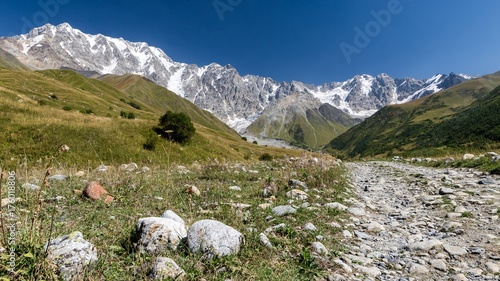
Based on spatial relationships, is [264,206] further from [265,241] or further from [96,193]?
[96,193]

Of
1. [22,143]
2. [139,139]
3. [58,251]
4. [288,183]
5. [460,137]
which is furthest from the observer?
[460,137]

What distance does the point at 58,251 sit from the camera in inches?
130

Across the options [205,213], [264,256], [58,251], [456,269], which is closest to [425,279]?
[456,269]

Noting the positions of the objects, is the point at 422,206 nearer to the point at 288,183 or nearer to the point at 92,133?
the point at 288,183

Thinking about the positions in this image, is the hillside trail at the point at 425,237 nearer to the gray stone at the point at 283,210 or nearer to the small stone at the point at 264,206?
the gray stone at the point at 283,210

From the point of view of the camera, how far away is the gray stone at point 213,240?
4.25 metres

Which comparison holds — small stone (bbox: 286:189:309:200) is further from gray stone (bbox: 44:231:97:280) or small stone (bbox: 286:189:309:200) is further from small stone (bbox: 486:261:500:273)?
gray stone (bbox: 44:231:97:280)

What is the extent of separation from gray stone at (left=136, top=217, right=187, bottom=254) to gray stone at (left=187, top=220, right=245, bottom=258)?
0.81 feet

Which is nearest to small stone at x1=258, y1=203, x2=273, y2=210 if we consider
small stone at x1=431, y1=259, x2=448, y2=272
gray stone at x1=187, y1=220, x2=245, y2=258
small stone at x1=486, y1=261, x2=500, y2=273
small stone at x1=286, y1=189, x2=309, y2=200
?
small stone at x1=286, y1=189, x2=309, y2=200

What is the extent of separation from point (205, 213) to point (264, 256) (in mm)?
2314

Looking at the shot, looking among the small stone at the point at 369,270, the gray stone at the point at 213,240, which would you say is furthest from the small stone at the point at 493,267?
the gray stone at the point at 213,240

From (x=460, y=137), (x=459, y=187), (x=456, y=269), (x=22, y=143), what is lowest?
(x=22, y=143)

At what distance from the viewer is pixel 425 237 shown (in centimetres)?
648

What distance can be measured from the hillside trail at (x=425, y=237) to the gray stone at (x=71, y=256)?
3664mm
